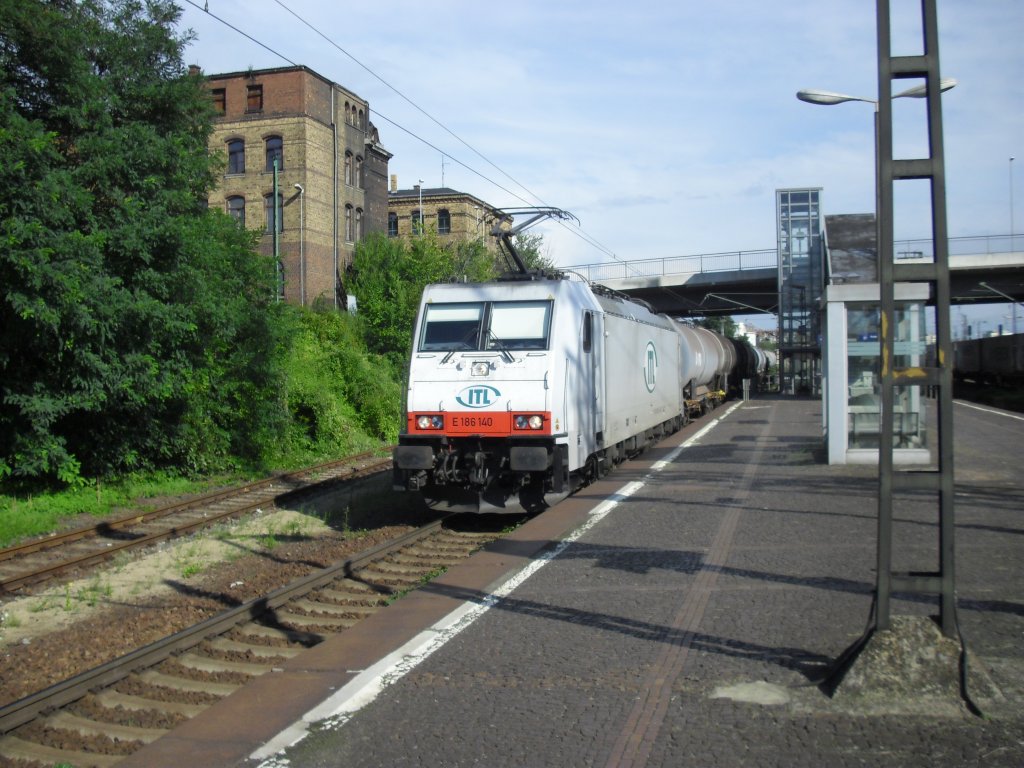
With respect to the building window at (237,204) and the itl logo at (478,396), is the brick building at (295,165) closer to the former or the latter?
the building window at (237,204)

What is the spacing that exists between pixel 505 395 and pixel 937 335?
6420mm

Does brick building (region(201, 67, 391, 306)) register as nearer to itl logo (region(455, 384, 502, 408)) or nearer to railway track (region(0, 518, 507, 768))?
itl logo (region(455, 384, 502, 408))

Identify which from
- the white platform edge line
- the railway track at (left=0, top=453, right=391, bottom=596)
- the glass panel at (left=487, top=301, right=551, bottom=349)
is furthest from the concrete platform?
the railway track at (left=0, top=453, right=391, bottom=596)

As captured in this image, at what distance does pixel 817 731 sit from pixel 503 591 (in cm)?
Result: 347

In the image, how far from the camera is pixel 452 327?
40.6 ft

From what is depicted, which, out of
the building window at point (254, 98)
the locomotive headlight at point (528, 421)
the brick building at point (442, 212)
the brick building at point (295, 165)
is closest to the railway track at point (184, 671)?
the locomotive headlight at point (528, 421)

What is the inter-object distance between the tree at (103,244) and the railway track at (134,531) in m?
1.65

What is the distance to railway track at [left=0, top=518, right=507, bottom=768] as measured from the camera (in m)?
5.41

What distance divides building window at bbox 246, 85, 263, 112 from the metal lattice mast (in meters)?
38.7

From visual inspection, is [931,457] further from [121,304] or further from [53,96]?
[53,96]

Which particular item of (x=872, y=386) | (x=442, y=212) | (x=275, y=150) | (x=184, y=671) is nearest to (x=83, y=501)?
(x=184, y=671)

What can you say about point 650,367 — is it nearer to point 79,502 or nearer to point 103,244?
point 103,244

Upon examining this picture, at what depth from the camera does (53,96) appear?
13938 mm

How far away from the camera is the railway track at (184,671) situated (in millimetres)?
5414
